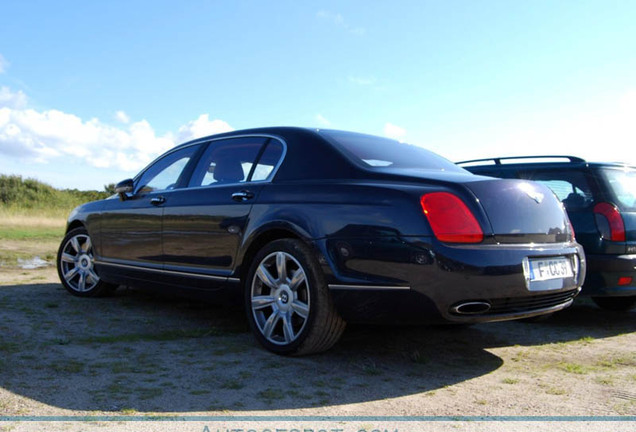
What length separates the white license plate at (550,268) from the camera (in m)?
3.42

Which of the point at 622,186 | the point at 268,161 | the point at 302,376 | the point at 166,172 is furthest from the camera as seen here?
the point at 166,172

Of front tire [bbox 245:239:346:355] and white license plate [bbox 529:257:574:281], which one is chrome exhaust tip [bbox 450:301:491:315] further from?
front tire [bbox 245:239:346:355]

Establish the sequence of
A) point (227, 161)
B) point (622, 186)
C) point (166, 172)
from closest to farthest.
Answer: point (227, 161) → point (622, 186) → point (166, 172)

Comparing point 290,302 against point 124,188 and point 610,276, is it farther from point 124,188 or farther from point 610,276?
point 610,276

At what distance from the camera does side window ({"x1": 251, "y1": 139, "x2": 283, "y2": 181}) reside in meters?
4.18

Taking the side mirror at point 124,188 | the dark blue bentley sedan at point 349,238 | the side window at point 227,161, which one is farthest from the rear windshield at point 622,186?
the side mirror at point 124,188

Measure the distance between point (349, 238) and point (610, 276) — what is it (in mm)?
2660

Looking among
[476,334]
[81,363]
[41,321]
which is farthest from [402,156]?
[41,321]

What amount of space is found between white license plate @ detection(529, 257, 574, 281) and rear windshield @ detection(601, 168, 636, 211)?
5.64 ft

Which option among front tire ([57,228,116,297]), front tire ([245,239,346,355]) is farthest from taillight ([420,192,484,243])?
front tire ([57,228,116,297])

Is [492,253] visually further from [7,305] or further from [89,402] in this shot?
[7,305]

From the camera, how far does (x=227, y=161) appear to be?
15.3ft

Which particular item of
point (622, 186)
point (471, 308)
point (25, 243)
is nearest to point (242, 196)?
point (471, 308)

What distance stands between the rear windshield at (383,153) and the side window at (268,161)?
337mm
